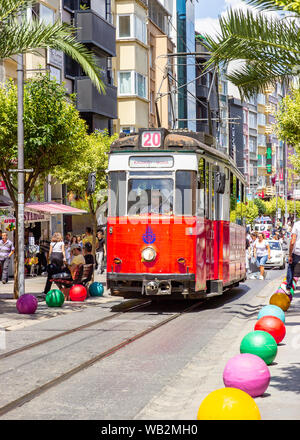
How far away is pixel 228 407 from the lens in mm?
6148

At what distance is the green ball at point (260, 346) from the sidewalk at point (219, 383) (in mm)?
204

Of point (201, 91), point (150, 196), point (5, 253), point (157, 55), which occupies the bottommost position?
point (5, 253)

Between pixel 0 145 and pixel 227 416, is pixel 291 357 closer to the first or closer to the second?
pixel 227 416

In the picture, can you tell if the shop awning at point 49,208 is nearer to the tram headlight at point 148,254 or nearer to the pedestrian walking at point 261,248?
the pedestrian walking at point 261,248

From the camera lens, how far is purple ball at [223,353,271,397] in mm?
8062

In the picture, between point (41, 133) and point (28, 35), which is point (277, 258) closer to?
point (41, 133)

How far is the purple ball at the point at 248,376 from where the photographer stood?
8062 millimetres

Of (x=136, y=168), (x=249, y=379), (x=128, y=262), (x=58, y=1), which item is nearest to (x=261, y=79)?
(x=136, y=168)

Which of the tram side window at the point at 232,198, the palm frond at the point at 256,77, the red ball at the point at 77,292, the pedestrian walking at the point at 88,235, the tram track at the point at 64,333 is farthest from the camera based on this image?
the pedestrian walking at the point at 88,235

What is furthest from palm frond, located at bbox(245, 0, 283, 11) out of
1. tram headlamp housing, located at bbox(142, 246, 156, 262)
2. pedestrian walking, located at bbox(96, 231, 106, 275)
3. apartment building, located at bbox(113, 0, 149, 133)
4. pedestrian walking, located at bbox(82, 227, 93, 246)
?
apartment building, located at bbox(113, 0, 149, 133)

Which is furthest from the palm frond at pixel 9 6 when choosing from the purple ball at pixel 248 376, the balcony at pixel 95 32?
the balcony at pixel 95 32

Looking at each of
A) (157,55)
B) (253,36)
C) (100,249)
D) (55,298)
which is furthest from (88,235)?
(157,55)

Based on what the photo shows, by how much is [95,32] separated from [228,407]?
40.5 m
